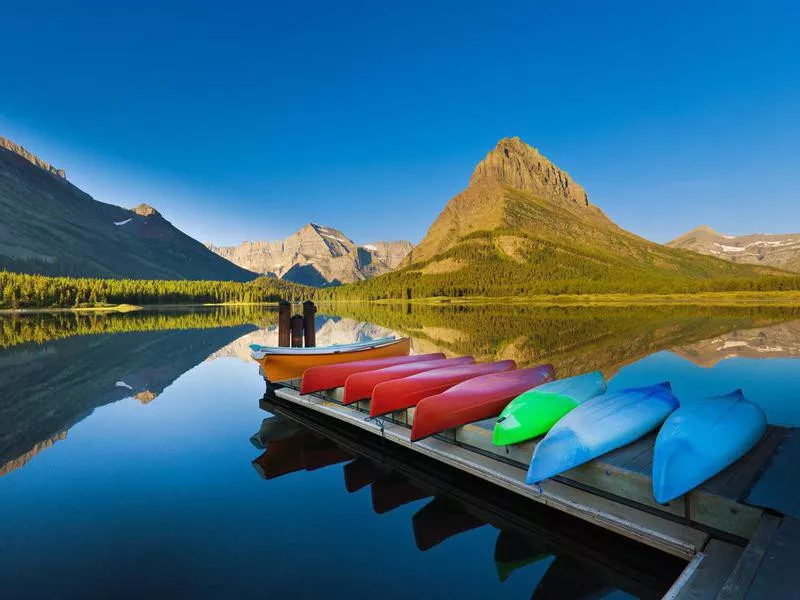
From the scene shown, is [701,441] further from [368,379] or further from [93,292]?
[93,292]

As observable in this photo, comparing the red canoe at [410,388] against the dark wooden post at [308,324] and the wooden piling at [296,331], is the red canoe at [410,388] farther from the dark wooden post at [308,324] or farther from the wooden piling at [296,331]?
the dark wooden post at [308,324]

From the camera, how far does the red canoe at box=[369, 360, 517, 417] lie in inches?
402

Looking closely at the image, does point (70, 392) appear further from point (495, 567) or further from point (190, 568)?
point (495, 567)

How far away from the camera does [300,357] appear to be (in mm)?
16141

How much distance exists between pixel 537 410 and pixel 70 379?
2361cm

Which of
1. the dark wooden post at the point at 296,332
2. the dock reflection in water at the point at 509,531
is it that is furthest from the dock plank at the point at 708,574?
the dark wooden post at the point at 296,332

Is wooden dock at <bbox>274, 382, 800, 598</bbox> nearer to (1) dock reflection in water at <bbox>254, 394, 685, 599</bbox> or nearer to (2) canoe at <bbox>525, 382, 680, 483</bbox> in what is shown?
(2) canoe at <bbox>525, 382, 680, 483</bbox>

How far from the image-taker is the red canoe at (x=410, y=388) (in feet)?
33.5

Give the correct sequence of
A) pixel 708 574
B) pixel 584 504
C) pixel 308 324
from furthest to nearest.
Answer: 1. pixel 308 324
2. pixel 584 504
3. pixel 708 574

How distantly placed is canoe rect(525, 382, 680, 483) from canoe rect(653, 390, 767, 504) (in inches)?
26.3

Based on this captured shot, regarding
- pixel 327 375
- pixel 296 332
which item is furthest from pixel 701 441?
pixel 296 332

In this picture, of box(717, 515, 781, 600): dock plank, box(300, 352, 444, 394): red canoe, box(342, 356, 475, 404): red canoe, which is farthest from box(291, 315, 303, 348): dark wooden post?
box(717, 515, 781, 600): dock plank

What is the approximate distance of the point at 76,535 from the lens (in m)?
7.45

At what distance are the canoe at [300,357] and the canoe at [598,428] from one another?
10338 millimetres
